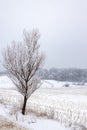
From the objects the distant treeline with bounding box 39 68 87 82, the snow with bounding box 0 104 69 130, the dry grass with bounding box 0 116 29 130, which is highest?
the dry grass with bounding box 0 116 29 130

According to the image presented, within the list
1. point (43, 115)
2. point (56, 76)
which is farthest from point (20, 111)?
point (56, 76)

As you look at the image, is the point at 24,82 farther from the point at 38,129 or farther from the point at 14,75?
the point at 38,129

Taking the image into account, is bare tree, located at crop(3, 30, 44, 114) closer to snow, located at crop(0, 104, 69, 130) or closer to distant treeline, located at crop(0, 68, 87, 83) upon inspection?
snow, located at crop(0, 104, 69, 130)

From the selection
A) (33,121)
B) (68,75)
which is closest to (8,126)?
(33,121)

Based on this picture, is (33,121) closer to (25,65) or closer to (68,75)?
(25,65)

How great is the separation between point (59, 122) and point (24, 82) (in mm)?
3214

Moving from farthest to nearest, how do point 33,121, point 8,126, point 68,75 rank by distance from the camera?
point 68,75
point 33,121
point 8,126

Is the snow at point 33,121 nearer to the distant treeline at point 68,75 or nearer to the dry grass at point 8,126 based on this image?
the dry grass at point 8,126

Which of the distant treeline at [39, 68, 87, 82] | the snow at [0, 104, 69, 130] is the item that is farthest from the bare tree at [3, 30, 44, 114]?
the distant treeline at [39, 68, 87, 82]

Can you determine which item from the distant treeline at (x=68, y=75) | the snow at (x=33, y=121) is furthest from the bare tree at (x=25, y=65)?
the distant treeline at (x=68, y=75)

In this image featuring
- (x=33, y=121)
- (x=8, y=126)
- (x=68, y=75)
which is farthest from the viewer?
(x=68, y=75)

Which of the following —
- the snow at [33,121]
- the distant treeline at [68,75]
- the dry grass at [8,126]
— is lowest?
the distant treeline at [68,75]

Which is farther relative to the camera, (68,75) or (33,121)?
(68,75)

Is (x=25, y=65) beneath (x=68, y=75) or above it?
above
